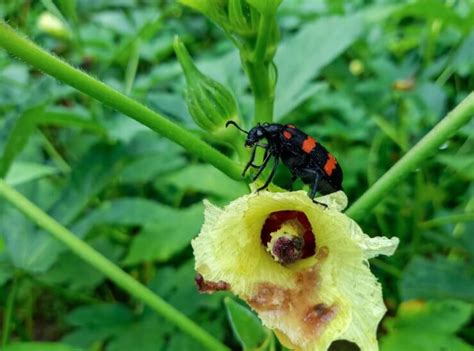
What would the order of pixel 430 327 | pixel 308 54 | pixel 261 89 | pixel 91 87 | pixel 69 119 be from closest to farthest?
pixel 91 87 → pixel 261 89 → pixel 430 327 → pixel 308 54 → pixel 69 119

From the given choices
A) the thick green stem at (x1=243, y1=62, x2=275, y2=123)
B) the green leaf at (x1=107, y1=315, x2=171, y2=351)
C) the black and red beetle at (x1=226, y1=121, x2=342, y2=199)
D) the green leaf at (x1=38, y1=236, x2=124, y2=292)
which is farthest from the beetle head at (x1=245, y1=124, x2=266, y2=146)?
the green leaf at (x1=38, y1=236, x2=124, y2=292)

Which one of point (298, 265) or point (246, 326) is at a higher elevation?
point (298, 265)

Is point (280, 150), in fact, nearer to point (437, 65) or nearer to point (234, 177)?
point (234, 177)

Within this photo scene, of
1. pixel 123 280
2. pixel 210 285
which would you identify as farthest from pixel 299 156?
pixel 123 280

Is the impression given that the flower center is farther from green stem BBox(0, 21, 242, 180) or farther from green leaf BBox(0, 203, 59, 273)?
green leaf BBox(0, 203, 59, 273)

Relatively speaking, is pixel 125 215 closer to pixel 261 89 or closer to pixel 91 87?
pixel 261 89

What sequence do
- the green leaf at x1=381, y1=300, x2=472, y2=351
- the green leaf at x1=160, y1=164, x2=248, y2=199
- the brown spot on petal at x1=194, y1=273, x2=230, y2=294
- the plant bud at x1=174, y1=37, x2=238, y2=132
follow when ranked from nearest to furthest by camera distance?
1. the brown spot on petal at x1=194, y1=273, x2=230, y2=294
2. the plant bud at x1=174, y1=37, x2=238, y2=132
3. the green leaf at x1=381, y1=300, x2=472, y2=351
4. the green leaf at x1=160, y1=164, x2=248, y2=199

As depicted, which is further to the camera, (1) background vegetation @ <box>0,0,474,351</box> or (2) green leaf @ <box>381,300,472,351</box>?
(1) background vegetation @ <box>0,0,474,351</box>
